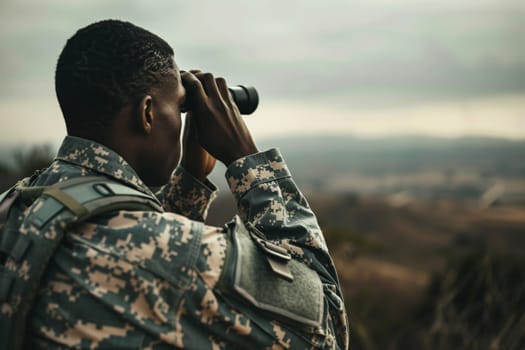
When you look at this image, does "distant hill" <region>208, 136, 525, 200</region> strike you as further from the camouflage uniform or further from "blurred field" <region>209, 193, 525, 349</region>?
the camouflage uniform

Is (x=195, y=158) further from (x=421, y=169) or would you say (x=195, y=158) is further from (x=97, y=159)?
(x=421, y=169)

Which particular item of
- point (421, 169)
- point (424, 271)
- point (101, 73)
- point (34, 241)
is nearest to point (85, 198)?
point (34, 241)

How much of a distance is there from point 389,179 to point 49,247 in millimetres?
99435

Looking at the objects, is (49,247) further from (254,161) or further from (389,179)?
(389,179)

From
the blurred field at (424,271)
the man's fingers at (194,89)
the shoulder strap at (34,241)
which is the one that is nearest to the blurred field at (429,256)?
the blurred field at (424,271)

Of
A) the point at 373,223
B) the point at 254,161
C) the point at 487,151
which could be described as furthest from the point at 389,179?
the point at 254,161

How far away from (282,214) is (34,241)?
70cm

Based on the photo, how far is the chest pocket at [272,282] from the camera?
1443mm

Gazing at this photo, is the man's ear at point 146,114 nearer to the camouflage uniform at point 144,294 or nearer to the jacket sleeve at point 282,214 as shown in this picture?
the camouflage uniform at point 144,294

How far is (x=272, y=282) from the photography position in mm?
1488

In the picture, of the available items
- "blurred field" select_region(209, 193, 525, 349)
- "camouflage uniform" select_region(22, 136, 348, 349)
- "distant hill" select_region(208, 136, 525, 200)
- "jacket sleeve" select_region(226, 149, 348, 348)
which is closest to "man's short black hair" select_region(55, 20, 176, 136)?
"camouflage uniform" select_region(22, 136, 348, 349)

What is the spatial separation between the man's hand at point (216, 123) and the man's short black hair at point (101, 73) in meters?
0.20

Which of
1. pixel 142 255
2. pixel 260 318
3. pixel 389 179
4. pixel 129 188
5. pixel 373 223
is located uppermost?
pixel 129 188

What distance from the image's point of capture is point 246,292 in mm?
1434
